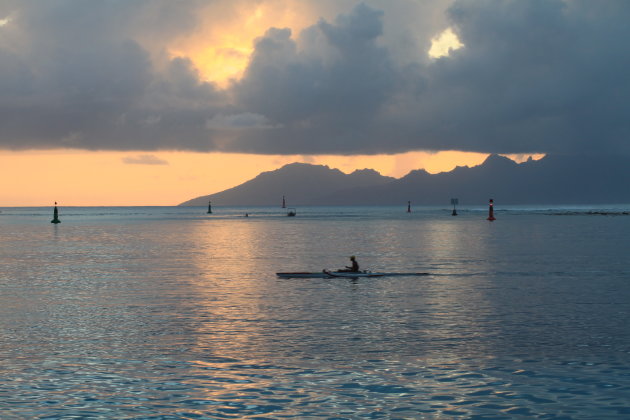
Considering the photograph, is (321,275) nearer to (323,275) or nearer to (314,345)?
(323,275)

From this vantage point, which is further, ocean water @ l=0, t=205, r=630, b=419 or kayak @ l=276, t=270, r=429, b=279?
kayak @ l=276, t=270, r=429, b=279

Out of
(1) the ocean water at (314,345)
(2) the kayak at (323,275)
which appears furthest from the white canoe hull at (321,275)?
(1) the ocean water at (314,345)

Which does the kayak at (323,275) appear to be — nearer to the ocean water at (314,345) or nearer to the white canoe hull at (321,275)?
the white canoe hull at (321,275)

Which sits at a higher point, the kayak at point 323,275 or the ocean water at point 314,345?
the kayak at point 323,275

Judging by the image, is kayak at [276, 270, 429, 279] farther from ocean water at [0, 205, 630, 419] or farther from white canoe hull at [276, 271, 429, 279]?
ocean water at [0, 205, 630, 419]

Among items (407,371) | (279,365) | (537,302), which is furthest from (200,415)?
(537,302)

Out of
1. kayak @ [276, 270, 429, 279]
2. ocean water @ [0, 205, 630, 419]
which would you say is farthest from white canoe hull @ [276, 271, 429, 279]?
ocean water @ [0, 205, 630, 419]

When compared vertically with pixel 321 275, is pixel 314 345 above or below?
below

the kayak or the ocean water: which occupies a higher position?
the kayak

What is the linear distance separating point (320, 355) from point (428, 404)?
5.08 m

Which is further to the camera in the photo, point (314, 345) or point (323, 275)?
point (323, 275)

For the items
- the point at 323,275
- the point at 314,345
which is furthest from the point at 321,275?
the point at 314,345

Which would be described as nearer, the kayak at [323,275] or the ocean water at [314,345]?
the ocean water at [314,345]

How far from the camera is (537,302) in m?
30.6
